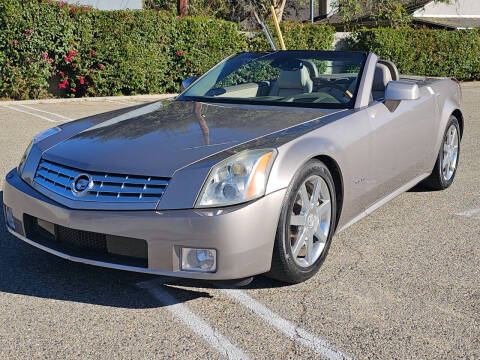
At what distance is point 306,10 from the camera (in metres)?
43.7

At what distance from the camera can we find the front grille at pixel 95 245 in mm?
3391

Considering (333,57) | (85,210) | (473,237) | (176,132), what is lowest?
(473,237)

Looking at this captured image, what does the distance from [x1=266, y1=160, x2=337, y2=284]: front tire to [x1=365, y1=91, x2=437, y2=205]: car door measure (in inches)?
25.5

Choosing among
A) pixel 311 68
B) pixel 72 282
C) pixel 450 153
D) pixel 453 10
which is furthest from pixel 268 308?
pixel 453 10

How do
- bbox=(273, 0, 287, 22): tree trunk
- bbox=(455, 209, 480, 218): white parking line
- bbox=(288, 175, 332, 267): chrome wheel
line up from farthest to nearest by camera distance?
bbox=(273, 0, 287, 22): tree trunk, bbox=(455, 209, 480, 218): white parking line, bbox=(288, 175, 332, 267): chrome wheel

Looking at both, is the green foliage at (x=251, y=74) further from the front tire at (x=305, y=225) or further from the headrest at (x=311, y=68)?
the front tire at (x=305, y=225)

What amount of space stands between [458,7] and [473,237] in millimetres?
30849

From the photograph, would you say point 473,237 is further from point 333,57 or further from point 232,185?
point 232,185

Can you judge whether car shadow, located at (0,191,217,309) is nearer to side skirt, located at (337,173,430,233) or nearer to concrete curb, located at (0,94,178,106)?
side skirt, located at (337,173,430,233)

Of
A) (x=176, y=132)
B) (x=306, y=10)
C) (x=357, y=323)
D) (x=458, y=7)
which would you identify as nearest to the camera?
(x=357, y=323)

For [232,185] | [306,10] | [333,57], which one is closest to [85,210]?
[232,185]

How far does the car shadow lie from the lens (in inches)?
142

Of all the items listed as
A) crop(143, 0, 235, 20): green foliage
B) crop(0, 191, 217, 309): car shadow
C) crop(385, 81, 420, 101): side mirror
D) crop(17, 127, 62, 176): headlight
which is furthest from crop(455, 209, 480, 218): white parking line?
crop(143, 0, 235, 20): green foliage

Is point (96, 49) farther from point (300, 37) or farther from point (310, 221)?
point (310, 221)
